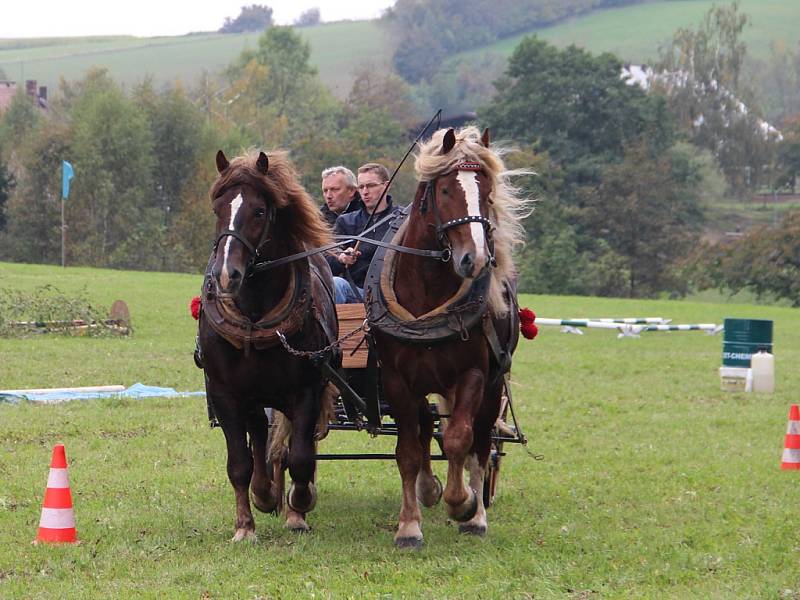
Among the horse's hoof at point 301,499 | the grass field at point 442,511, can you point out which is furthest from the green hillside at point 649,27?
the horse's hoof at point 301,499

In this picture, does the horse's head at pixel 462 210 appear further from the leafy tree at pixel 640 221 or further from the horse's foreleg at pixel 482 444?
the leafy tree at pixel 640 221

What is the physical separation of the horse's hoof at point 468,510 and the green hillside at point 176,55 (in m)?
112

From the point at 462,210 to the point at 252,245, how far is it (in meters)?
1.10

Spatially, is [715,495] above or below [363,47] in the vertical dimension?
below

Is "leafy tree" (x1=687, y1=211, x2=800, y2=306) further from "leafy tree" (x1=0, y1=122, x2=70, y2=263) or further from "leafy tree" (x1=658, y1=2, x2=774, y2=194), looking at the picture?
"leafy tree" (x1=658, y1=2, x2=774, y2=194)

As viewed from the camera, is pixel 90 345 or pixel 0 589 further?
pixel 90 345

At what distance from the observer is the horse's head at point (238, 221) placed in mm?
6188

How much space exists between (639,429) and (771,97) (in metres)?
107

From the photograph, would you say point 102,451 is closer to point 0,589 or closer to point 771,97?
point 0,589

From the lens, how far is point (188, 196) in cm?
5688

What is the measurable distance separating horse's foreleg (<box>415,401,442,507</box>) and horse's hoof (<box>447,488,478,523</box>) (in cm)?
54

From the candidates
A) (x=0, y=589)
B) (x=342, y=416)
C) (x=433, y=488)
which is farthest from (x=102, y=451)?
(x=0, y=589)

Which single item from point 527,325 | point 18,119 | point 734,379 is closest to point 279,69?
point 18,119

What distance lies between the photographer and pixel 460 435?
650cm
